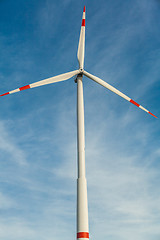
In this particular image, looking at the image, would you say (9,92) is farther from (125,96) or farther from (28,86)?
(125,96)

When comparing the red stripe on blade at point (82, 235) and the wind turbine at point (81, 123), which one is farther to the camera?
the wind turbine at point (81, 123)

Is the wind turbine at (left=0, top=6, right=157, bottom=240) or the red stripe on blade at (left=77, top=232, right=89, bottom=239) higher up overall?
the wind turbine at (left=0, top=6, right=157, bottom=240)

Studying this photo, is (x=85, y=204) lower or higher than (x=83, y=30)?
lower

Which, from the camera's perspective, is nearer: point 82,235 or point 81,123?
point 82,235

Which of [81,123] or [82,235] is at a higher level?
[81,123]

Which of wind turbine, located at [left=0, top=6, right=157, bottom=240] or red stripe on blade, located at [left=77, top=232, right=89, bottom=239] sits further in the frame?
wind turbine, located at [left=0, top=6, right=157, bottom=240]

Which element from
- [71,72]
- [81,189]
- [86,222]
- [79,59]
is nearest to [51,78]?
[71,72]

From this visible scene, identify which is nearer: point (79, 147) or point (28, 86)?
point (79, 147)

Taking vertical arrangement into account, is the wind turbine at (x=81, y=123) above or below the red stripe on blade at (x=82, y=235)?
above

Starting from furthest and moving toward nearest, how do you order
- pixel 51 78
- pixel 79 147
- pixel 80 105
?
pixel 51 78 → pixel 80 105 → pixel 79 147

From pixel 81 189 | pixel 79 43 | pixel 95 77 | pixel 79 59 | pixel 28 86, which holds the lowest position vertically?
pixel 81 189

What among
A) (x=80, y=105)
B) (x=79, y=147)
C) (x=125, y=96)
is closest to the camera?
(x=79, y=147)

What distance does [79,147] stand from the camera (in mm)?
32219

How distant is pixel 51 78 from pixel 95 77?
7651 mm
